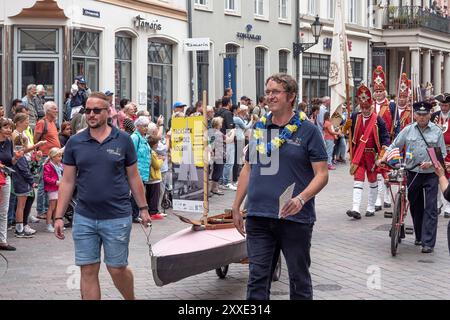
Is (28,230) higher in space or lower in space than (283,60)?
lower

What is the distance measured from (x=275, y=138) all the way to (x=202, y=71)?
73.9ft

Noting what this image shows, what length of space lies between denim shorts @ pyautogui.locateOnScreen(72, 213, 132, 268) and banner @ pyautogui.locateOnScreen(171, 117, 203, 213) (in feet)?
10.7

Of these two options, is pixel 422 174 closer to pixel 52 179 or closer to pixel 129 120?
pixel 52 179

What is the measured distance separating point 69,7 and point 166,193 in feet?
26.0

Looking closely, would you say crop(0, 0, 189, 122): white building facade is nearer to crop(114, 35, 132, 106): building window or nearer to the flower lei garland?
crop(114, 35, 132, 106): building window

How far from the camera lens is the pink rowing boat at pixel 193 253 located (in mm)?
7914

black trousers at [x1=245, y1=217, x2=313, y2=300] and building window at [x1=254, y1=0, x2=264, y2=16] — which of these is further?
building window at [x1=254, y1=0, x2=264, y2=16]

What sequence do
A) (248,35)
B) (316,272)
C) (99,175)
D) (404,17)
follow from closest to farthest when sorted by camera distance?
(99,175)
(316,272)
(248,35)
(404,17)

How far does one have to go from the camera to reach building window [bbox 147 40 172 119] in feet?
88.4

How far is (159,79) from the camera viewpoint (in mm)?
27594

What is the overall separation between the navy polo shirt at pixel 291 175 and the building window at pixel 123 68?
1809 cm

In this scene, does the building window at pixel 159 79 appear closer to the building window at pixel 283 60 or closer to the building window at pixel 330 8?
the building window at pixel 283 60

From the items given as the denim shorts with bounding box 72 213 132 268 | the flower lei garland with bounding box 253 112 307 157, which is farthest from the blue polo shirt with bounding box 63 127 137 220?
the flower lei garland with bounding box 253 112 307 157

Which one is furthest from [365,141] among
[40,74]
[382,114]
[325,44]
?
[325,44]
